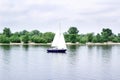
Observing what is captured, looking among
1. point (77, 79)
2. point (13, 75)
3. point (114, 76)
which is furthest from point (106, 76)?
point (13, 75)

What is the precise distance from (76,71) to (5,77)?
51.5 feet

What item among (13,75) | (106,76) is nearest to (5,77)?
(13,75)

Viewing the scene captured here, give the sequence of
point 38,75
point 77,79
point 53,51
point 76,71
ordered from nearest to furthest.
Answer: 1. point 77,79
2. point 38,75
3. point 76,71
4. point 53,51

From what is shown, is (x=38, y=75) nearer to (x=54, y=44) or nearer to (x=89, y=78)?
(x=89, y=78)

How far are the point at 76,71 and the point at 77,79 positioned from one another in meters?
11.2

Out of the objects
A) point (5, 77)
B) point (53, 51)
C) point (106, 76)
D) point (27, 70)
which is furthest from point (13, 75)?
point (53, 51)

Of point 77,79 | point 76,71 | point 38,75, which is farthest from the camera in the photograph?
point 76,71

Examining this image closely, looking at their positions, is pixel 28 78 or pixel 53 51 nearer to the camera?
pixel 28 78

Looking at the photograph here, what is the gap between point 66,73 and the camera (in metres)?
75.2

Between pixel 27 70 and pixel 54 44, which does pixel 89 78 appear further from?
pixel 54 44

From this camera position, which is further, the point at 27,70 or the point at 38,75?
the point at 27,70

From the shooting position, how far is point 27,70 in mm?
79375

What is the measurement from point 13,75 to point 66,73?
1036 centimetres

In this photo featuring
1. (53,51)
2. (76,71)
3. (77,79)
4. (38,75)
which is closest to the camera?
(77,79)
